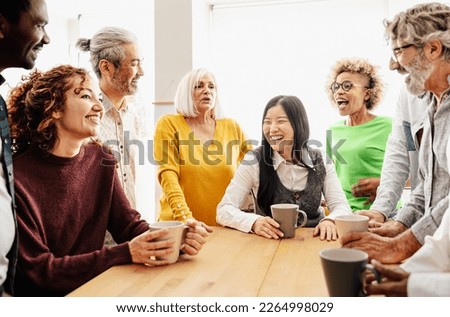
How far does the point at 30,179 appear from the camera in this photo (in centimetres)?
118

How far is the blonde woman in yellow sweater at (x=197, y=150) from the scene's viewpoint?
1.95 metres

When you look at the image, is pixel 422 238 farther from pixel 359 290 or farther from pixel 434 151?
pixel 359 290

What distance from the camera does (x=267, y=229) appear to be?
129 cm

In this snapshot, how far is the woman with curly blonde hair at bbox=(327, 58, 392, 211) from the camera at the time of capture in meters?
1.99

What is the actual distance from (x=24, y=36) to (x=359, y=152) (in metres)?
1.61

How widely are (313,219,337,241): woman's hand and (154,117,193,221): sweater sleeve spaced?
0.61m

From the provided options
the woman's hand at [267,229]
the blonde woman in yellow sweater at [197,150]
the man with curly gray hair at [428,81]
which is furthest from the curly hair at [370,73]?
the woman's hand at [267,229]

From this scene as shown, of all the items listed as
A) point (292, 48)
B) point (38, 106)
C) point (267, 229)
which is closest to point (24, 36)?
point (38, 106)

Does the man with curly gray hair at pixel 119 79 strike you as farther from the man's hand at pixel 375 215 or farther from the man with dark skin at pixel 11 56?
the man's hand at pixel 375 215

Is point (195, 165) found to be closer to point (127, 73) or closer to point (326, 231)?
point (127, 73)

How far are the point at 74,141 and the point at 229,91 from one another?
2.21 meters

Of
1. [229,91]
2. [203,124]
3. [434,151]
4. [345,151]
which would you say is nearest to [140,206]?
[229,91]

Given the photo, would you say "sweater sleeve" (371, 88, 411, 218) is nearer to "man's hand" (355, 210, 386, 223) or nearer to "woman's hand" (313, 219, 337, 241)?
"man's hand" (355, 210, 386, 223)

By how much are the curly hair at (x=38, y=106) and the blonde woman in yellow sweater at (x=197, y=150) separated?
0.67 metres
